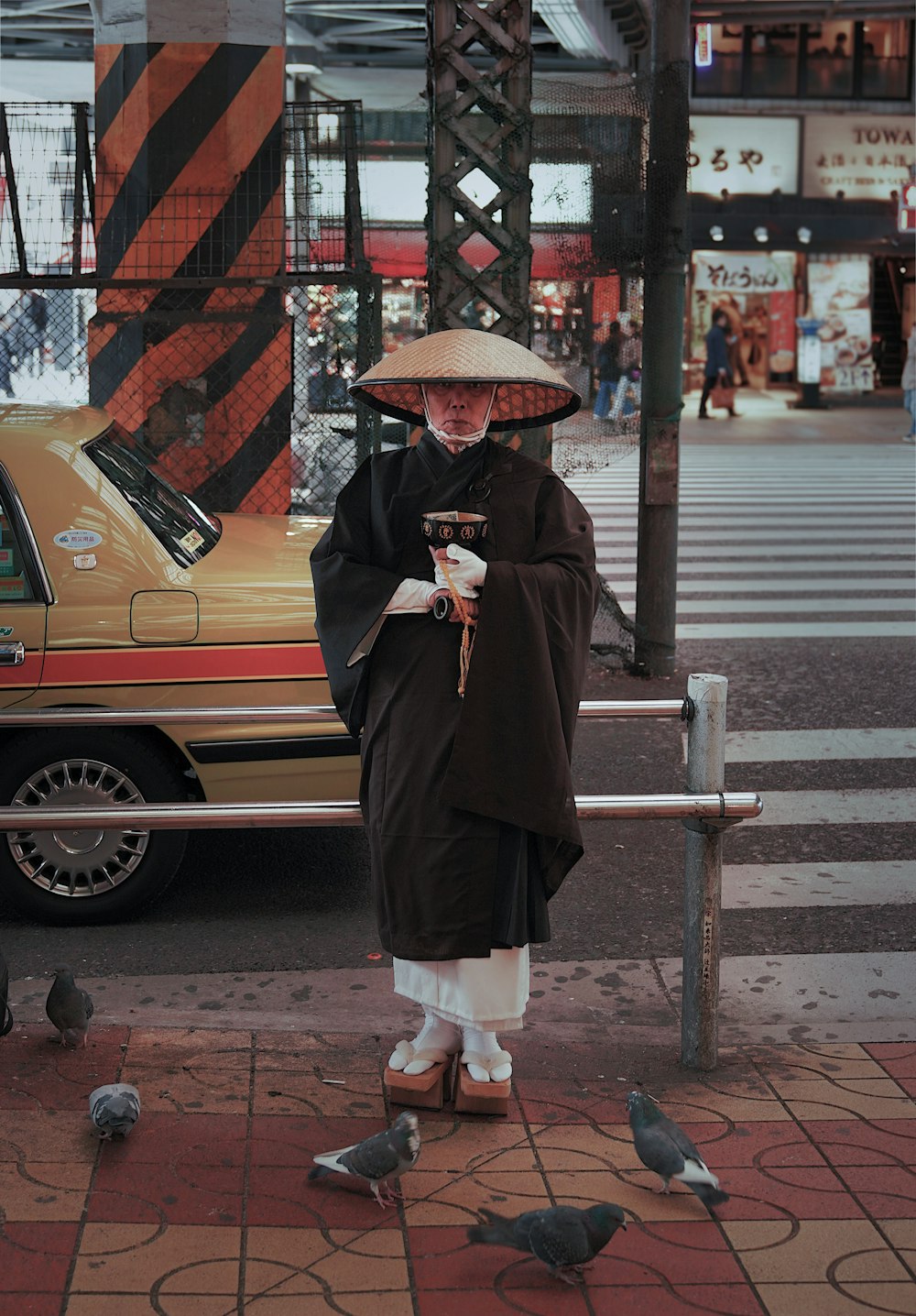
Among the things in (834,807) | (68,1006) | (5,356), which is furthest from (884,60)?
(68,1006)

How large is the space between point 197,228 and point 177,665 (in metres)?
5.37

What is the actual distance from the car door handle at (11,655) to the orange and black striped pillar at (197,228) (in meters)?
4.29

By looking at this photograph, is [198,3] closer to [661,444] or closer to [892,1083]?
[661,444]

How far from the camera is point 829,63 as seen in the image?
1251 inches

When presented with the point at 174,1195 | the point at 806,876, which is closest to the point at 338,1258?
the point at 174,1195

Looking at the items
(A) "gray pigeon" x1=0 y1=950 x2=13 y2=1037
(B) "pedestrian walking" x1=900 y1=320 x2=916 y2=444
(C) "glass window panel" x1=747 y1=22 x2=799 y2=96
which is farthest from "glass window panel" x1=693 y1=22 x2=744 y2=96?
(A) "gray pigeon" x1=0 y1=950 x2=13 y2=1037

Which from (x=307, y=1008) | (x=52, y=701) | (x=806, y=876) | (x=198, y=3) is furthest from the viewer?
(x=198, y=3)

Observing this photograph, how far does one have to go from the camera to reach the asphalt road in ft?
17.4

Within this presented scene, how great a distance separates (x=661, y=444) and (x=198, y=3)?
4090 millimetres

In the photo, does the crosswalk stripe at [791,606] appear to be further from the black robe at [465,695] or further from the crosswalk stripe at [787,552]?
the black robe at [465,695]

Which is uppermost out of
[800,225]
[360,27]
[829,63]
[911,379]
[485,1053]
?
[829,63]

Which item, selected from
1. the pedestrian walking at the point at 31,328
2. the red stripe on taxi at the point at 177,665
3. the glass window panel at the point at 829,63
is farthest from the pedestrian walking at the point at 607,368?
the glass window panel at the point at 829,63

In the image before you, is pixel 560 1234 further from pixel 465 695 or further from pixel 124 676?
pixel 124 676

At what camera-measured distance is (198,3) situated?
32.2ft
